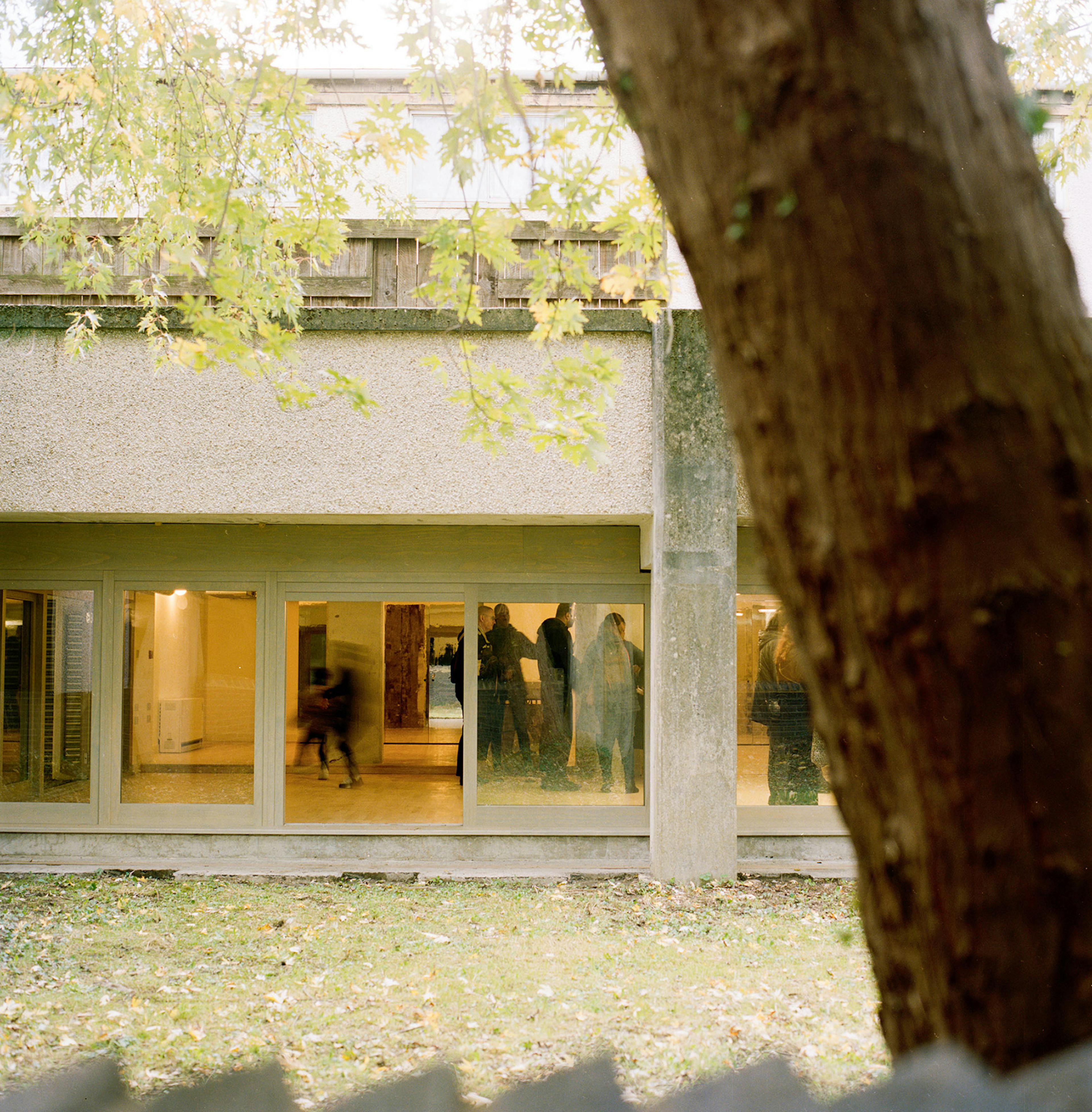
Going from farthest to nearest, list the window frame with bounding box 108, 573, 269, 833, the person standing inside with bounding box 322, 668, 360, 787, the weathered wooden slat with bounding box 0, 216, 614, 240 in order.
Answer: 1. the person standing inside with bounding box 322, 668, 360, 787
2. the window frame with bounding box 108, 573, 269, 833
3. the weathered wooden slat with bounding box 0, 216, 614, 240

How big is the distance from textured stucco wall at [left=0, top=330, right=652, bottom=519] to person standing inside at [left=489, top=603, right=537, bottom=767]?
1.40 metres

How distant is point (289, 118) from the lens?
6.25 m

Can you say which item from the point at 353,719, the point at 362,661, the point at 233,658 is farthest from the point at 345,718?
the point at 233,658

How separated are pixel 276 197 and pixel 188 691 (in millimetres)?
4719

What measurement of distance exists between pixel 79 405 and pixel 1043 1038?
333 inches

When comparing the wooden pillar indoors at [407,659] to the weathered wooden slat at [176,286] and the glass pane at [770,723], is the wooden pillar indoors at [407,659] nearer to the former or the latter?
the weathered wooden slat at [176,286]

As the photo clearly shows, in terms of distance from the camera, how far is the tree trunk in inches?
41.6

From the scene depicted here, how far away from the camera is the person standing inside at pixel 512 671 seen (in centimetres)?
885

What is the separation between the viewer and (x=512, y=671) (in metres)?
8.88

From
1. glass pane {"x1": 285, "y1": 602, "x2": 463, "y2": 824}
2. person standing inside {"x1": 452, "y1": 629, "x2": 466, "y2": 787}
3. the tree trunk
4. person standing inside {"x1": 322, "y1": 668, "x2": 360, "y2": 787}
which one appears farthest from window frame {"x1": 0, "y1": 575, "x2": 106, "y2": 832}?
the tree trunk

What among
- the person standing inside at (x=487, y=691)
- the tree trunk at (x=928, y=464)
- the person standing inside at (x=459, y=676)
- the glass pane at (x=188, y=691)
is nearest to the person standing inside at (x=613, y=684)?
the person standing inside at (x=487, y=691)

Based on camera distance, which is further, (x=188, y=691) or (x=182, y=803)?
(x=188, y=691)

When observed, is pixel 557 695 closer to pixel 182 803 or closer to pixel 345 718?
pixel 345 718

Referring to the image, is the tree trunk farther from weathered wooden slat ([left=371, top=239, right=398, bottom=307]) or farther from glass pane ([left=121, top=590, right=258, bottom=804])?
glass pane ([left=121, top=590, right=258, bottom=804])
